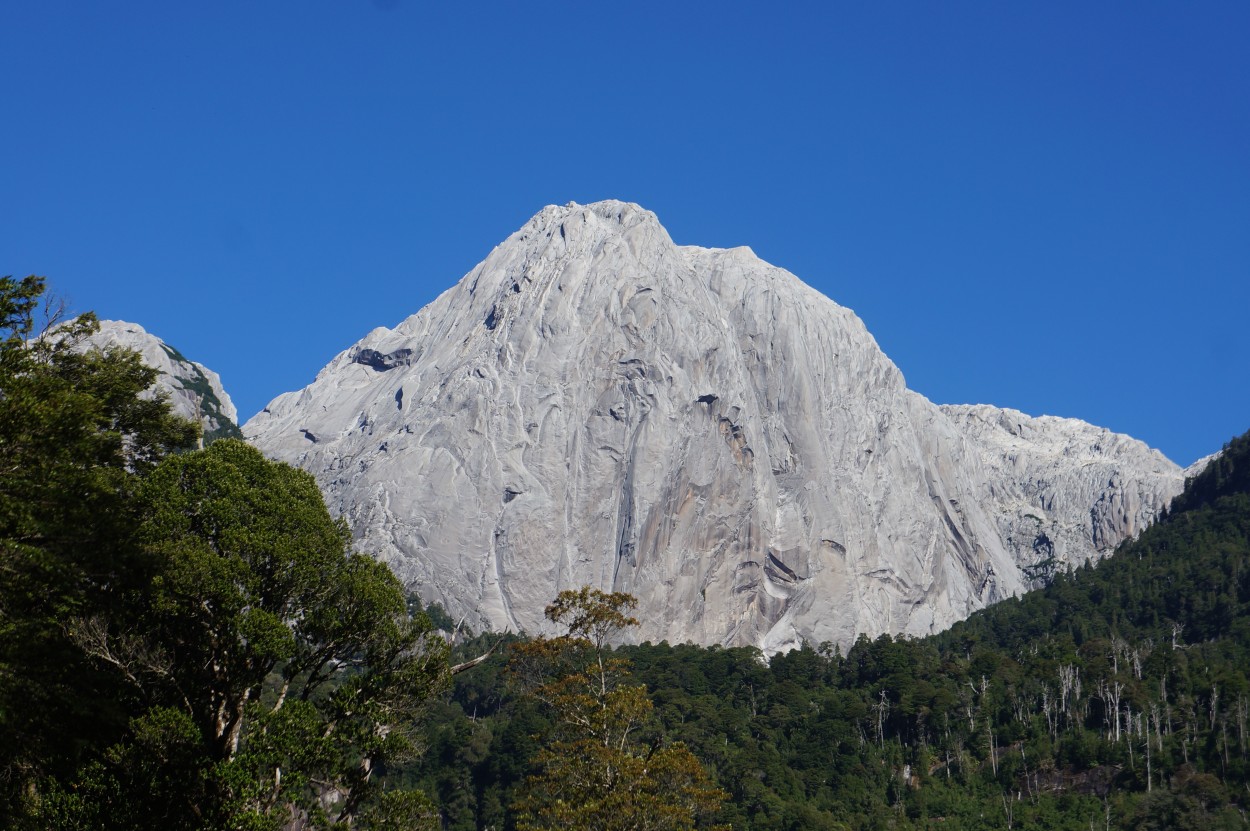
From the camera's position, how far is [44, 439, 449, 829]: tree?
2444 cm

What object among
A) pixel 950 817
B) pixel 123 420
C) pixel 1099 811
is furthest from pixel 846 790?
pixel 123 420

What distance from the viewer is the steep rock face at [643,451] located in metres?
154

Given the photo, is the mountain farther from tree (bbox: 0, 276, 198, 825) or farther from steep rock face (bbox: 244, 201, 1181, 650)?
tree (bbox: 0, 276, 198, 825)

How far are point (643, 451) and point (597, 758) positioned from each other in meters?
123

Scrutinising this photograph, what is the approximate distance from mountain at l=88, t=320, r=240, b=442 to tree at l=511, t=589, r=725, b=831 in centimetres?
13062

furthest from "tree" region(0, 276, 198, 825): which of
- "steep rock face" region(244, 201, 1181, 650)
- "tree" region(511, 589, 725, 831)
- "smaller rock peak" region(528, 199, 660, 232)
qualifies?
"smaller rock peak" region(528, 199, 660, 232)

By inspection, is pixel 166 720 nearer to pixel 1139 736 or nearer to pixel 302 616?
pixel 302 616

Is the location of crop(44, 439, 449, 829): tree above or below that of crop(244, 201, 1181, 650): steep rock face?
below

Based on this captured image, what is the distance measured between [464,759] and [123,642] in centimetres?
7474

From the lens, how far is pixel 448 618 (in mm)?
145000

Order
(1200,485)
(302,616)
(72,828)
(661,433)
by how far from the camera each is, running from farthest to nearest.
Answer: (1200,485) → (661,433) → (302,616) → (72,828)

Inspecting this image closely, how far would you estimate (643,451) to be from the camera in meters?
158

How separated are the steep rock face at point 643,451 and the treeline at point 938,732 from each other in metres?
19.6

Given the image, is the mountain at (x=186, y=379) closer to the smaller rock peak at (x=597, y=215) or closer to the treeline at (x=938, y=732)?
the smaller rock peak at (x=597, y=215)
